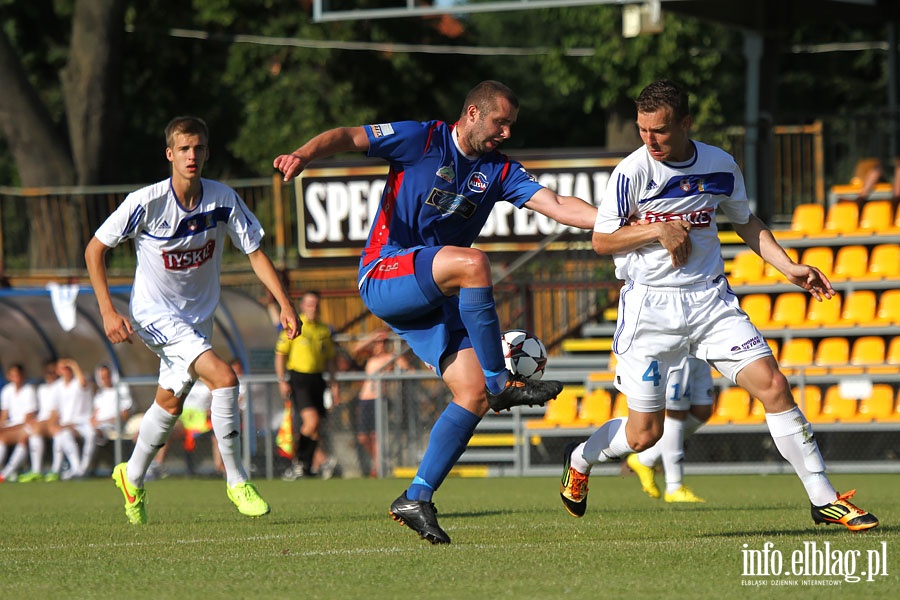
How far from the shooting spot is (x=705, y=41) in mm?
29078

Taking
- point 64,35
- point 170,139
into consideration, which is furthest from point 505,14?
point 170,139

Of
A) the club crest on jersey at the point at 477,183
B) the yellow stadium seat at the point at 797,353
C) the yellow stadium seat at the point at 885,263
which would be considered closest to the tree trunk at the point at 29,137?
the yellow stadium seat at the point at 797,353

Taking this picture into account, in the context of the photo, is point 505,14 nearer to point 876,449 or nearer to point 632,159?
point 876,449

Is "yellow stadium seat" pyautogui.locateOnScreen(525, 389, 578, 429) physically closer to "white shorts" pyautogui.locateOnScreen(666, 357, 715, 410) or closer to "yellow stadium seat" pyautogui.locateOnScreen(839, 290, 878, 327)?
"yellow stadium seat" pyautogui.locateOnScreen(839, 290, 878, 327)

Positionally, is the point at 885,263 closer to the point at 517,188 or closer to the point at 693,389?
the point at 693,389

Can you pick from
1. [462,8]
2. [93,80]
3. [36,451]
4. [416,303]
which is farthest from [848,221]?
[93,80]

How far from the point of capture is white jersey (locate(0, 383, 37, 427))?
1817cm

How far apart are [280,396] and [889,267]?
7341mm

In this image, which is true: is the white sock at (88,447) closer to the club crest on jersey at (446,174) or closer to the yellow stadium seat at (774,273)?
the yellow stadium seat at (774,273)

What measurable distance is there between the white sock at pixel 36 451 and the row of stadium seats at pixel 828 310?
29.3 feet

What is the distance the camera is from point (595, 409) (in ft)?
51.3

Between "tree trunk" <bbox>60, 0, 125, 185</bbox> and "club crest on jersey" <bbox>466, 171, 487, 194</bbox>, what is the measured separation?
2194 cm

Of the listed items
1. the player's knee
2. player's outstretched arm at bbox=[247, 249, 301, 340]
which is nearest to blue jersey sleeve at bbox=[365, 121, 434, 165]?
player's outstretched arm at bbox=[247, 249, 301, 340]

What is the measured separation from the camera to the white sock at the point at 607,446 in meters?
7.30
